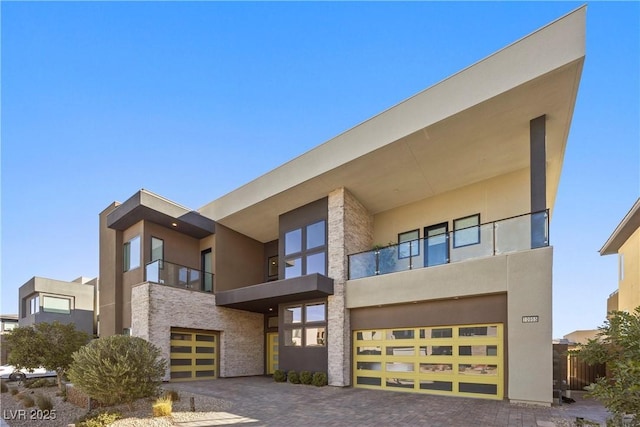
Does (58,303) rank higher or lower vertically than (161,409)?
lower

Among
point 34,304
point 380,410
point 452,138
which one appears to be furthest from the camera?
point 34,304

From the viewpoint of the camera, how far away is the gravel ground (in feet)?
26.8

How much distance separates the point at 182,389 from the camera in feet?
41.1

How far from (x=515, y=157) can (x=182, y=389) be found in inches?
514

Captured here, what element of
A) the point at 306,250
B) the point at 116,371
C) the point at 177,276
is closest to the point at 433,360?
the point at 306,250

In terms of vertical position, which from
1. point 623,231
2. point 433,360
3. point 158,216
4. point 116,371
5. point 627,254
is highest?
point 158,216

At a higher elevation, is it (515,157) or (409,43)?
(409,43)

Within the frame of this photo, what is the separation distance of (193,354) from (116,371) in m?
7.94

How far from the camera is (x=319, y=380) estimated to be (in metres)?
13.0

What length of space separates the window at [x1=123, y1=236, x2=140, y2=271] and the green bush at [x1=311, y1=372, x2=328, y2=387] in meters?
9.12

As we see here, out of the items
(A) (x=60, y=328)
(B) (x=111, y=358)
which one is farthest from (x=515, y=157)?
(A) (x=60, y=328)

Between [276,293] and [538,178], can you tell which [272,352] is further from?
[538,178]

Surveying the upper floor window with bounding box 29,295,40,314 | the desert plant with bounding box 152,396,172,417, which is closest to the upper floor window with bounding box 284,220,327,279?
the desert plant with bounding box 152,396,172,417

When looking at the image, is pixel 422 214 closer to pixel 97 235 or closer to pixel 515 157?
pixel 515 157
